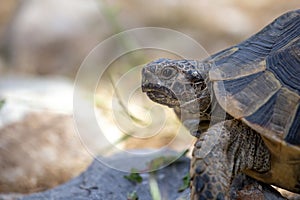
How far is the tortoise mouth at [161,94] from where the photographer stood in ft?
9.01

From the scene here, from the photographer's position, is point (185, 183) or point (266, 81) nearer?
point (266, 81)

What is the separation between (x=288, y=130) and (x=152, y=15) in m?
7.32

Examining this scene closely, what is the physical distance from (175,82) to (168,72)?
62 mm

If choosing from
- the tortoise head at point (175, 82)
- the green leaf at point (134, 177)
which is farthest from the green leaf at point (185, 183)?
the tortoise head at point (175, 82)

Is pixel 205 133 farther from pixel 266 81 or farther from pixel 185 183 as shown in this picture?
pixel 185 183

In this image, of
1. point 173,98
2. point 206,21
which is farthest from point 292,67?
point 206,21

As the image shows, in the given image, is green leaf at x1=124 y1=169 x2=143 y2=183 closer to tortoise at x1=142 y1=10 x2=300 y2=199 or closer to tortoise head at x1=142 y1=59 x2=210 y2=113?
tortoise at x1=142 y1=10 x2=300 y2=199

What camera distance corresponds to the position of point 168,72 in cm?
276

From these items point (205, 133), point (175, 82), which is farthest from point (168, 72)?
point (205, 133)

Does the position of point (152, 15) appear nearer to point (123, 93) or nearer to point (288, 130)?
point (123, 93)

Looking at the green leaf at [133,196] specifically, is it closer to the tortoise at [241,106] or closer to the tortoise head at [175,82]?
the tortoise at [241,106]

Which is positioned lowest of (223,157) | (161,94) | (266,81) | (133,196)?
(223,157)

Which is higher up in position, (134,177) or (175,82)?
(175,82)

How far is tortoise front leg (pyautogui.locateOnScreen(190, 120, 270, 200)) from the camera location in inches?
94.3
